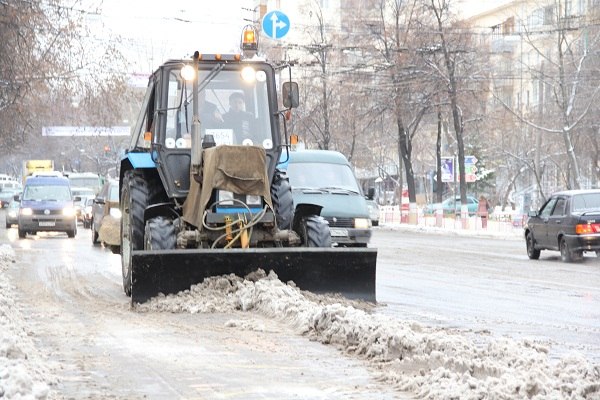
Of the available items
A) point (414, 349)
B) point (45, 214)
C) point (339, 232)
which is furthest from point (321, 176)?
point (45, 214)

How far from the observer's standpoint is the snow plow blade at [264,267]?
Result: 13211 mm

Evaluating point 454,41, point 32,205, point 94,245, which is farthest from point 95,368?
point 454,41

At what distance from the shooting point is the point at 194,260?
43.5 ft

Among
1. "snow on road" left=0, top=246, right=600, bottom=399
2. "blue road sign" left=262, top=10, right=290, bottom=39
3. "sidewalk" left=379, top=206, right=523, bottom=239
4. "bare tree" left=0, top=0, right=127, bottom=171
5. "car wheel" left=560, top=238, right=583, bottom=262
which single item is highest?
"blue road sign" left=262, top=10, right=290, bottom=39

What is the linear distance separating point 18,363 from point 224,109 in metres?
7.28

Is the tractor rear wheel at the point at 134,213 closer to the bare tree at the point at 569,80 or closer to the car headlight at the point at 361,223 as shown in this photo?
the car headlight at the point at 361,223

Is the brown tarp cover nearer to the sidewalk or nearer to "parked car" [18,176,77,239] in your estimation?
"parked car" [18,176,77,239]

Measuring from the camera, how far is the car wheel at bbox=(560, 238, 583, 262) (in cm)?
2480

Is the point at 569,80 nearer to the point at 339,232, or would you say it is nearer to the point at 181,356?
the point at 339,232

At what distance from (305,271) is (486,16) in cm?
7616

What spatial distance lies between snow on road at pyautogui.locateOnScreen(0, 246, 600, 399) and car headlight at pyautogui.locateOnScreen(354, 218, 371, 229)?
866cm

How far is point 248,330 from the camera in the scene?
11289 millimetres

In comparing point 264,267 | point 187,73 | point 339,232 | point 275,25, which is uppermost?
point 275,25

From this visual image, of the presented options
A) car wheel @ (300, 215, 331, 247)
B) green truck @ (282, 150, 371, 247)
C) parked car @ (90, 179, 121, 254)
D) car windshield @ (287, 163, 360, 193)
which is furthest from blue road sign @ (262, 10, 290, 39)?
car wheel @ (300, 215, 331, 247)
